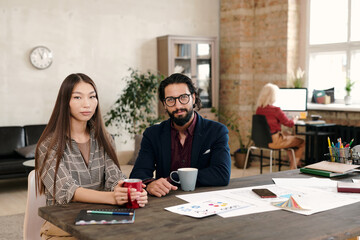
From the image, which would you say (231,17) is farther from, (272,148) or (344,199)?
(344,199)

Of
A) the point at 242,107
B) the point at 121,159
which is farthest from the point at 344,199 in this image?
the point at 242,107

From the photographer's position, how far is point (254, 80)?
7195 millimetres

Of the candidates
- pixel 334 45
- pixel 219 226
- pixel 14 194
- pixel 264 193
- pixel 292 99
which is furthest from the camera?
pixel 334 45

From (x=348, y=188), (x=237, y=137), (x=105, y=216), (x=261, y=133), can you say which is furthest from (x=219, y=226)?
(x=237, y=137)

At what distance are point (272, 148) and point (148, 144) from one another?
345 centimetres

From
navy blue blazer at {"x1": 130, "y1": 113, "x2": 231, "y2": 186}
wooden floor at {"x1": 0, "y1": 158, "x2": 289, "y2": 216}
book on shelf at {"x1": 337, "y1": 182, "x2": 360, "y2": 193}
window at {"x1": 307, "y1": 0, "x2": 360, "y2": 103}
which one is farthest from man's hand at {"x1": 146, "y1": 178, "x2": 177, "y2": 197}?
window at {"x1": 307, "y1": 0, "x2": 360, "y2": 103}

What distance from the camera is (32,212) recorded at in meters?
2.14

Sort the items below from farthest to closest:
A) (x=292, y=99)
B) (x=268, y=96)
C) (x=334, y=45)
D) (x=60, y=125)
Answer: (x=334, y=45)
(x=292, y=99)
(x=268, y=96)
(x=60, y=125)

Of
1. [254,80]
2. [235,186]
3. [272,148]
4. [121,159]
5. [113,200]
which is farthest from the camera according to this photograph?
[254,80]

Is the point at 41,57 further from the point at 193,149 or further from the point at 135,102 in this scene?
the point at 193,149

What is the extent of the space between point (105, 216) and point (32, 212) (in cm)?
70

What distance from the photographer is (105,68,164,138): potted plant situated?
613 cm

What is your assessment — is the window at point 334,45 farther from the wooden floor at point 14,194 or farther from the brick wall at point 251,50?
the wooden floor at point 14,194

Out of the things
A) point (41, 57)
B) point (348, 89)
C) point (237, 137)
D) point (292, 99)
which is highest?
point (41, 57)
